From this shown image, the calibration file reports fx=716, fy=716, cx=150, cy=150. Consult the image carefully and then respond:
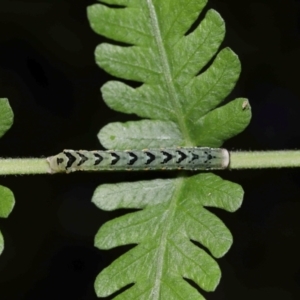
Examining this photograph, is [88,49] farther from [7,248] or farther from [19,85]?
[7,248]

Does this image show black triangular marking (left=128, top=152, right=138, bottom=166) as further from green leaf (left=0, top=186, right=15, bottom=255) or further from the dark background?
the dark background

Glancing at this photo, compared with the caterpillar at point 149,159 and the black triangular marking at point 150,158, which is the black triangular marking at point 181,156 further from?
the black triangular marking at point 150,158

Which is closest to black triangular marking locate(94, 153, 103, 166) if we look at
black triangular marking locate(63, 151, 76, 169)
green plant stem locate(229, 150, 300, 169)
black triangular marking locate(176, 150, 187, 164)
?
black triangular marking locate(63, 151, 76, 169)

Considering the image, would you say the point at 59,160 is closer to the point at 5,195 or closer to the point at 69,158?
the point at 69,158

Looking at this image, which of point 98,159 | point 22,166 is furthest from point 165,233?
point 22,166

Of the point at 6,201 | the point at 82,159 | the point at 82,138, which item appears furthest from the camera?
the point at 82,138

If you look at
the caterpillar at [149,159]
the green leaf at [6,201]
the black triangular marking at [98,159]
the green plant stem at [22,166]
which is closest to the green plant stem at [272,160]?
the caterpillar at [149,159]

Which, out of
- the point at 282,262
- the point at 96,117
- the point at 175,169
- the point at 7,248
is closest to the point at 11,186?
the point at 7,248
